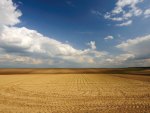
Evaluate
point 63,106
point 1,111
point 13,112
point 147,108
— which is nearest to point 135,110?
point 147,108

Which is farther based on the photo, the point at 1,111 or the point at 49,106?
the point at 49,106

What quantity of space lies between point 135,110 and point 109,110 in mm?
1503

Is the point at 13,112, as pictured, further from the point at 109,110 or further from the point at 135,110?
the point at 135,110

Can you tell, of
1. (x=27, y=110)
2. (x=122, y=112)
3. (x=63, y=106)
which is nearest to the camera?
(x=122, y=112)

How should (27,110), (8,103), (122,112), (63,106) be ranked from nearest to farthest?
(122,112) → (27,110) → (63,106) → (8,103)

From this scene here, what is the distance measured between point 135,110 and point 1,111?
7.85 metres

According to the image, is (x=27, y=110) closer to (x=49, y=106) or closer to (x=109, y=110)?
(x=49, y=106)

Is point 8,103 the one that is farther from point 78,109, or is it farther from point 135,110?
point 135,110

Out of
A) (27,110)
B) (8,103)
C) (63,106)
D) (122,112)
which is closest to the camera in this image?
(122,112)

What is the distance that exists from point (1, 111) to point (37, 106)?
2231mm

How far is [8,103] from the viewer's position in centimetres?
1289

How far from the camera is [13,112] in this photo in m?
10.5

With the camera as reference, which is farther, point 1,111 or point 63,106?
point 63,106

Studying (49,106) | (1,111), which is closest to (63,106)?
(49,106)
